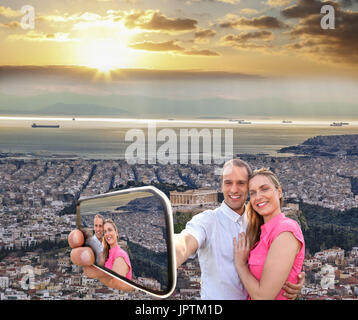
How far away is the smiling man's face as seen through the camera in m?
1.46

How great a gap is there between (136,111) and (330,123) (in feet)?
16.1

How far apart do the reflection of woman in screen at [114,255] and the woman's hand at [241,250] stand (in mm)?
491

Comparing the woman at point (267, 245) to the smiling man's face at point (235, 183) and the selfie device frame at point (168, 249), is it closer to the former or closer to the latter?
the smiling man's face at point (235, 183)

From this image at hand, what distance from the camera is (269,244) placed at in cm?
134

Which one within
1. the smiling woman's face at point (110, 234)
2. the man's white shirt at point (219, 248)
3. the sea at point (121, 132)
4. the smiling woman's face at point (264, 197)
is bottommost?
the man's white shirt at point (219, 248)

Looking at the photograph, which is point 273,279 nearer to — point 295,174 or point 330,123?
point 330,123

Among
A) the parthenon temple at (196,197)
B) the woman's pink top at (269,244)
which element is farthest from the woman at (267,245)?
the parthenon temple at (196,197)

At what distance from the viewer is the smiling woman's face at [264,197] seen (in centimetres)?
139

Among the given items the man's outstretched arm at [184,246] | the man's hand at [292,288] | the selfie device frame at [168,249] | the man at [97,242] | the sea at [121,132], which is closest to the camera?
the selfie device frame at [168,249]

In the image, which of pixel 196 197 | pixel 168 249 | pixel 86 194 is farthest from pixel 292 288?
pixel 86 194

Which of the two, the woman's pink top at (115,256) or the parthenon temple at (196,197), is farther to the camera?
the parthenon temple at (196,197)

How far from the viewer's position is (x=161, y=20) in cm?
1110

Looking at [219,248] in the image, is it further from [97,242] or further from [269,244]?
[97,242]
